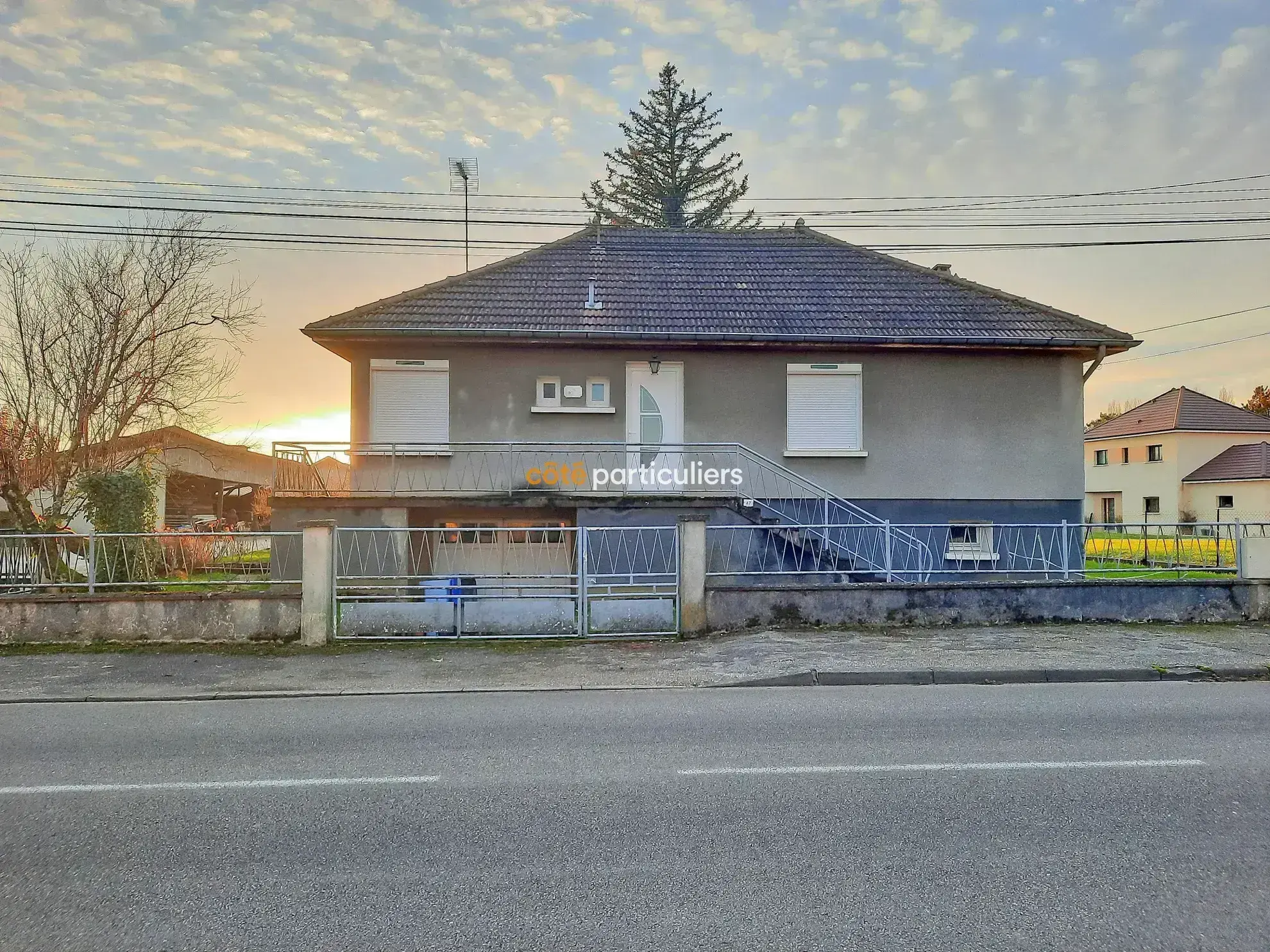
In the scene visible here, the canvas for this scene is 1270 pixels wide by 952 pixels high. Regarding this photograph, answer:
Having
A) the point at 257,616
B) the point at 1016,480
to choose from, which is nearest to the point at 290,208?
the point at 257,616

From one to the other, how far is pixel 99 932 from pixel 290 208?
17.7 metres

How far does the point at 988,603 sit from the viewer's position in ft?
36.1

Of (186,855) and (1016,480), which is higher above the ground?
(1016,480)

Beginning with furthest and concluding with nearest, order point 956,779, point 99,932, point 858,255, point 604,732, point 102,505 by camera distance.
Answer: point 858,255
point 102,505
point 604,732
point 956,779
point 99,932

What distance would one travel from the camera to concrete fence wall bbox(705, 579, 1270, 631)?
428 inches

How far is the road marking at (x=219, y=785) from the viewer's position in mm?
5141

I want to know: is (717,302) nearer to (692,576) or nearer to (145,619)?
(692,576)

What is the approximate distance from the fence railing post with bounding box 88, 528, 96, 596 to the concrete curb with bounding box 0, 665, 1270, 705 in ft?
8.86

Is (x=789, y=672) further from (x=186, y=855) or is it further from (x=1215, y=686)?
(x=186, y=855)

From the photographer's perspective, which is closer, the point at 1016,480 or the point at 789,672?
the point at 789,672

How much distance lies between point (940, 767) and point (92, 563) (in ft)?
34.2

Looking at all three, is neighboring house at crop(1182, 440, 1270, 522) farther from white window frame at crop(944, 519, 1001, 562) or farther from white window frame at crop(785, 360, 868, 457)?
white window frame at crop(785, 360, 868, 457)

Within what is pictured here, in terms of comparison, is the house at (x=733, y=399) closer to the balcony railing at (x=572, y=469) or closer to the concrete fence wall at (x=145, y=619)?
the balcony railing at (x=572, y=469)

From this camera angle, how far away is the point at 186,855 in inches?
161
